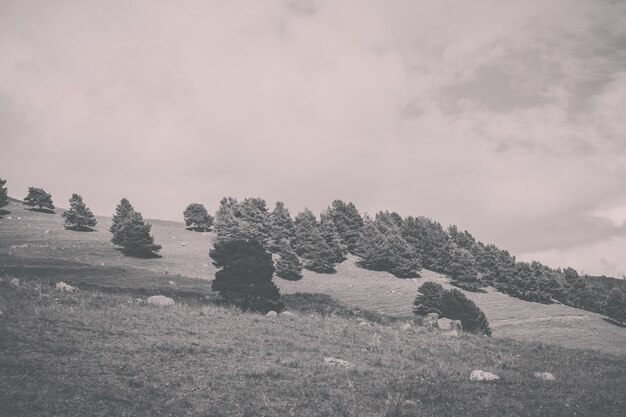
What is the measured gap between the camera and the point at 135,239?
6462cm

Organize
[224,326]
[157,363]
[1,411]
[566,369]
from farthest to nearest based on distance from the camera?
[224,326] → [566,369] → [157,363] → [1,411]

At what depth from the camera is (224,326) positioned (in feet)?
75.2

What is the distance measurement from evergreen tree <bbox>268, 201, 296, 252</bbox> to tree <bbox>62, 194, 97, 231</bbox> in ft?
117

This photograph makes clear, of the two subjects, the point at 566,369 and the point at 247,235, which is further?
the point at 247,235

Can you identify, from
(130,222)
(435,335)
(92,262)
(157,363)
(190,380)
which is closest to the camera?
(190,380)

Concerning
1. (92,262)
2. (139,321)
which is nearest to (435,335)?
(139,321)

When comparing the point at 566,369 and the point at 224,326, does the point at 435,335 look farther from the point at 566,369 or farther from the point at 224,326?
the point at 224,326

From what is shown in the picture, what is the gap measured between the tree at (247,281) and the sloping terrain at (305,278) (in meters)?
9.12

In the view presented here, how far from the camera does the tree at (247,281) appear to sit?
3312cm

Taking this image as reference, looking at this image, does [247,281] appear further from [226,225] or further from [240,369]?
[226,225]

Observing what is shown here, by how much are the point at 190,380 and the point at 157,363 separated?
2.14 meters

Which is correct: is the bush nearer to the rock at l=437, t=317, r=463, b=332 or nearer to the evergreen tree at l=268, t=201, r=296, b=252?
the rock at l=437, t=317, r=463, b=332

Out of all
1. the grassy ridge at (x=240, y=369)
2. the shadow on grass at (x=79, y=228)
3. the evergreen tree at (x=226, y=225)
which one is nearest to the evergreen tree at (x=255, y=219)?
the evergreen tree at (x=226, y=225)

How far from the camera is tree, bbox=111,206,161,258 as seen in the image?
64.6m
